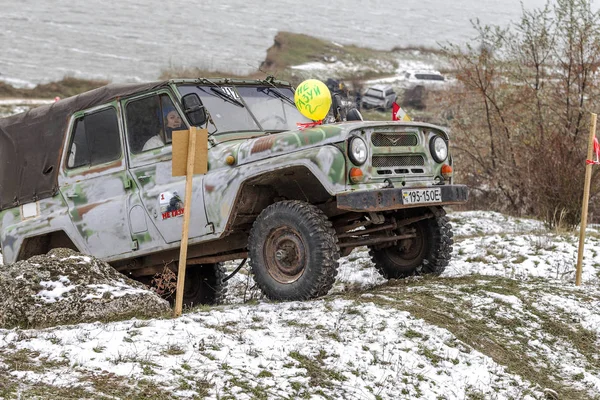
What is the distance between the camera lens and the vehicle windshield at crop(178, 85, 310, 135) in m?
8.18

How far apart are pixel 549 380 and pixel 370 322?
4.30ft

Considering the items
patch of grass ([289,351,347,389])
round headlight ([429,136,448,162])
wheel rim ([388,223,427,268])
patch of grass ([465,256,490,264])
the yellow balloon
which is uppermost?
the yellow balloon

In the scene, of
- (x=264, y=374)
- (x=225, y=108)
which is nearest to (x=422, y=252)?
(x=225, y=108)

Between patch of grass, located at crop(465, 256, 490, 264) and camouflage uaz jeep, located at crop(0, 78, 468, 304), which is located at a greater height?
camouflage uaz jeep, located at crop(0, 78, 468, 304)

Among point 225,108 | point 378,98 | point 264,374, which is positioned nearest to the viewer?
point 264,374

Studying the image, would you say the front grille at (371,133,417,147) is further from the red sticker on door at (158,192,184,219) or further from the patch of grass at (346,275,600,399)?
the red sticker on door at (158,192,184,219)

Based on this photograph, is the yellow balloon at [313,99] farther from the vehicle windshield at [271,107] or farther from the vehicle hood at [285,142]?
the vehicle windshield at [271,107]

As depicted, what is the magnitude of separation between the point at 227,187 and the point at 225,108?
3.19ft

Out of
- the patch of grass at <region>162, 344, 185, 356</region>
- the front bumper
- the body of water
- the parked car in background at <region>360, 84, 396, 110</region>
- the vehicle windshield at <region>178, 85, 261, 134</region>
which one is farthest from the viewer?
the body of water

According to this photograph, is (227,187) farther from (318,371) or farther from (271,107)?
(318,371)

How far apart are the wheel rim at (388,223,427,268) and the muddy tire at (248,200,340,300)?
1.67 metres

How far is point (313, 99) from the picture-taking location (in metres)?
7.63

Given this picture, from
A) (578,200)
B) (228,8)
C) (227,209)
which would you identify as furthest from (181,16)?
(227,209)

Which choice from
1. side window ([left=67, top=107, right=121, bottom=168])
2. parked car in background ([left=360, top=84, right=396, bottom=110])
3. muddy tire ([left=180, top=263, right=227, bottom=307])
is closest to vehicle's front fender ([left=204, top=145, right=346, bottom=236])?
side window ([left=67, top=107, right=121, bottom=168])
